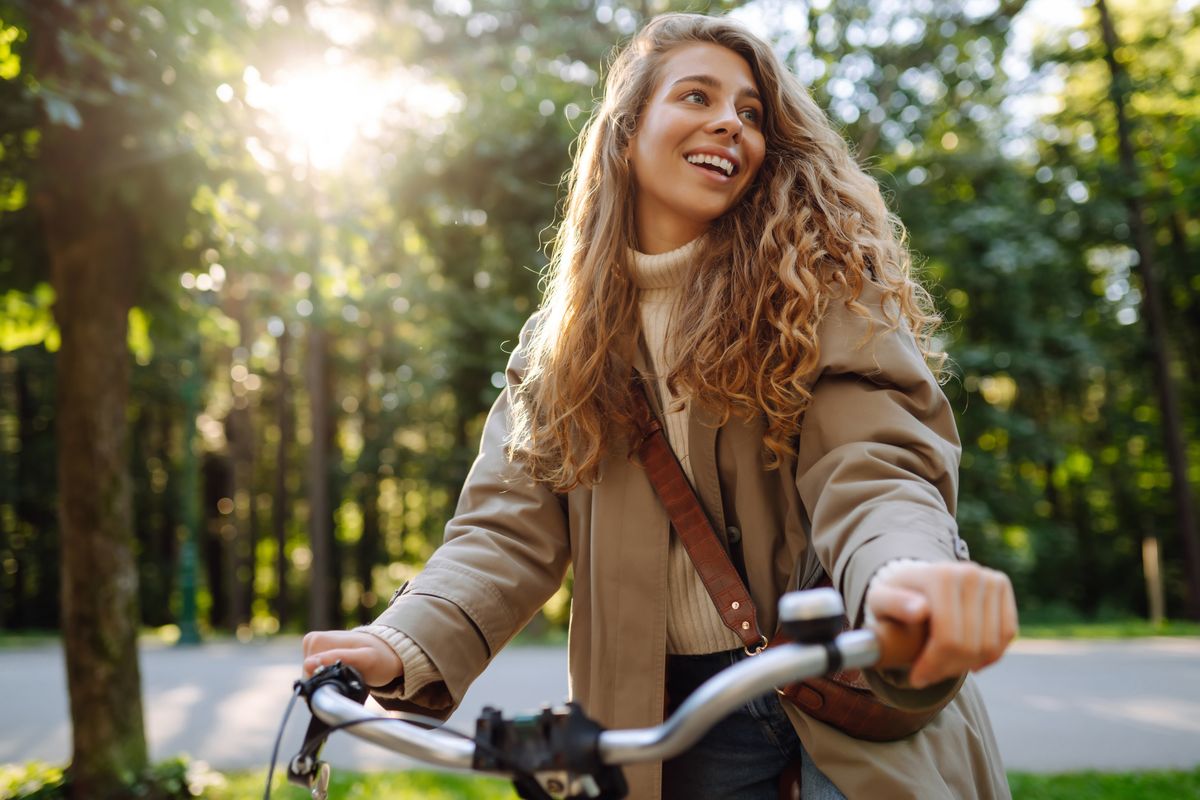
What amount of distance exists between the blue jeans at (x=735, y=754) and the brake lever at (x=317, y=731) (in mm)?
634

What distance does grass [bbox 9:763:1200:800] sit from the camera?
17.6ft

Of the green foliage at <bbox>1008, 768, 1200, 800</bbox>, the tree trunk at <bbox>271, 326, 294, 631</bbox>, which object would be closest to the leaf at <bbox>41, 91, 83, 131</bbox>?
the green foliage at <bbox>1008, 768, 1200, 800</bbox>

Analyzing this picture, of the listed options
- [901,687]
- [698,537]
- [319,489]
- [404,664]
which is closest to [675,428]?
[698,537]

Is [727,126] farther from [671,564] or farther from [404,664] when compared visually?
[404,664]

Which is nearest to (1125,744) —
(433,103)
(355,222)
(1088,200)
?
(355,222)

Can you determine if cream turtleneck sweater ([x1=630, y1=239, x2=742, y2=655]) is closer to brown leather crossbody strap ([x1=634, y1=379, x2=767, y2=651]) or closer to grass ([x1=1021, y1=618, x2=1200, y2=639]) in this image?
brown leather crossbody strap ([x1=634, y1=379, x2=767, y2=651])

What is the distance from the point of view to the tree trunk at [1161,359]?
15461mm

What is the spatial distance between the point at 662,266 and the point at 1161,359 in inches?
652

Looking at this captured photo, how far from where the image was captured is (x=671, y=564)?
6.11 ft

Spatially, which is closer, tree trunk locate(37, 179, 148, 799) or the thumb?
the thumb

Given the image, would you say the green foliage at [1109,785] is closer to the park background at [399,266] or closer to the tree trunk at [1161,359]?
the park background at [399,266]

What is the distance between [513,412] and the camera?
217 centimetres

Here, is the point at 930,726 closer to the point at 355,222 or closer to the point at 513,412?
the point at 513,412

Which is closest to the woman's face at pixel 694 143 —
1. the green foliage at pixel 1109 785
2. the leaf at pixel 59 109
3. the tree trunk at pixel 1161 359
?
the leaf at pixel 59 109
